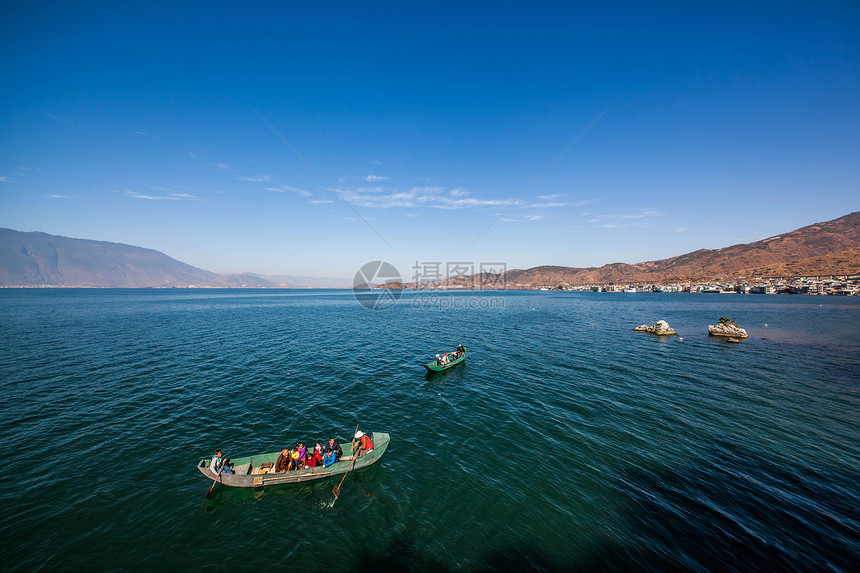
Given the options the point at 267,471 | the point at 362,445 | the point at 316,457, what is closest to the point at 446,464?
the point at 362,445

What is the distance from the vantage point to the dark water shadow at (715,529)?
472 inches

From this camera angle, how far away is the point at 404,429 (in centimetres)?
2194

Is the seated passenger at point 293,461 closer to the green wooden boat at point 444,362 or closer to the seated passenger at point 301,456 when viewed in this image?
the seated passenger at point 301,456

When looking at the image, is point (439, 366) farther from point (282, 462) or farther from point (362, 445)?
point (282, 462)

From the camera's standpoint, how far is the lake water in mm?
12547

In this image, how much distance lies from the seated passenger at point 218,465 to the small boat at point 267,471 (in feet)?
0.69

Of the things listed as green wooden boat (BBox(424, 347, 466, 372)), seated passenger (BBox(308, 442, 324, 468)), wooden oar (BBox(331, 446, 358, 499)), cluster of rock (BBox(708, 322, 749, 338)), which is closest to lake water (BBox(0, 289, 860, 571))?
wooden oar (BBox(331, 446, 358, 499))

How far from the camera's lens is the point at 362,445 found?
18141 mm

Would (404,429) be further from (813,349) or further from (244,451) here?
(813,349)

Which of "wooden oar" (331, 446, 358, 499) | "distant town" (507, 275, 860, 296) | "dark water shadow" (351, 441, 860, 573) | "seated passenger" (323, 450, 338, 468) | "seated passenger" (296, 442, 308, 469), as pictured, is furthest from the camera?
"distant town" (507, 275, 860, 296)

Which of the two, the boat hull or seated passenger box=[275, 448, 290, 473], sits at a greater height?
the boat hull

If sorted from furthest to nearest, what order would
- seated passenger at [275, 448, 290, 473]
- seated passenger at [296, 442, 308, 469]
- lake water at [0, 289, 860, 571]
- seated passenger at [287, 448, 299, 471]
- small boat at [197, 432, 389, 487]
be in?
seated passenger at [296, 442, 308, 469]
seated passenger at [287, 448, 299, 471]
seated passenger at [275, 448, 290, 473]
small boat at [197, 432, 389, 487]
lake water at [0, 289, 860, 571]

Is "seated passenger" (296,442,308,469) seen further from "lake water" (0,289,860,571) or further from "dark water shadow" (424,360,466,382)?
"dark water shadow" (424,360,466,382)

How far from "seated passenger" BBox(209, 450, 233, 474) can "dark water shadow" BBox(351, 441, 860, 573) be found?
9103mm
